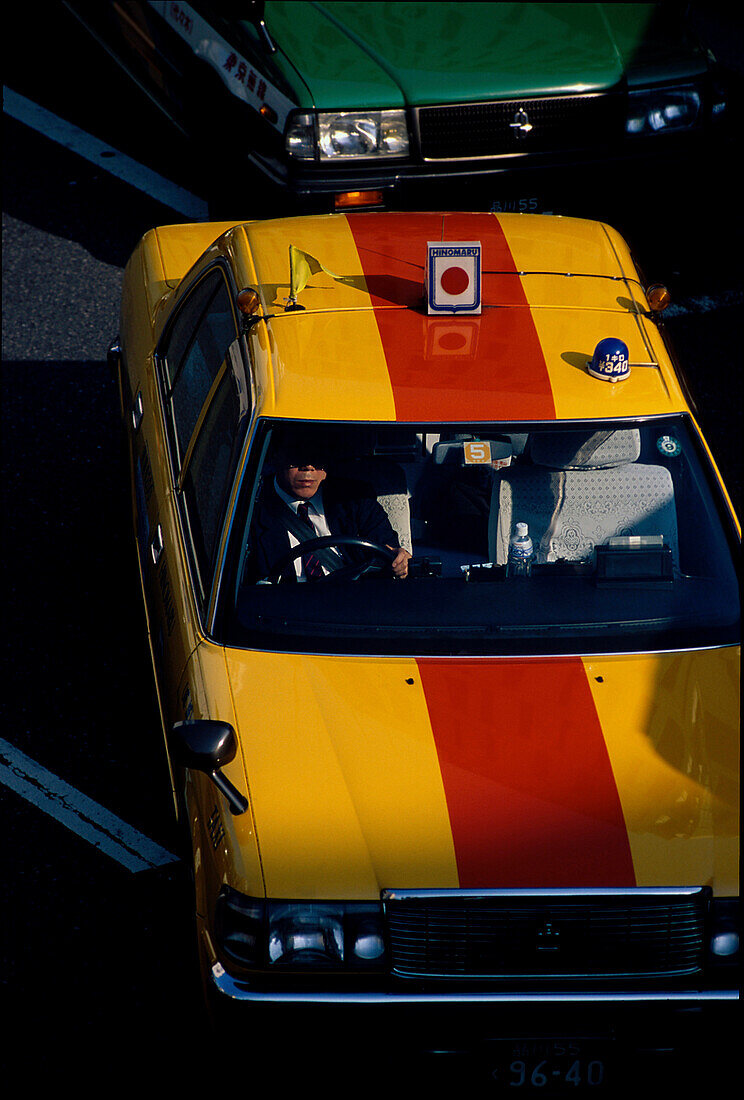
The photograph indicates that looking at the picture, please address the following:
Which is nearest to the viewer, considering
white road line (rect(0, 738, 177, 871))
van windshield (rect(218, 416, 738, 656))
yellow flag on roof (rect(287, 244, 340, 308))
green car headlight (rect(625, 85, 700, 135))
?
van windshield (rect(218, 416, 738, 656))

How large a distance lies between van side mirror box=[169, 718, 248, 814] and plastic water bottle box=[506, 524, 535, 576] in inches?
41.7

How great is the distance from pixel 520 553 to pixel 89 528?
8.74ft

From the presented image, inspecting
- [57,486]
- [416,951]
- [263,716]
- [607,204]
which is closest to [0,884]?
[263,716]

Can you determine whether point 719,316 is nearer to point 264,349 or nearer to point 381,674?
point 264,349

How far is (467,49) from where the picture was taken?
272 inches

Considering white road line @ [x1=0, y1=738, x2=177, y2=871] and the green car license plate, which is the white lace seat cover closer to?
the green car license plate

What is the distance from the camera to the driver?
390 centimetres

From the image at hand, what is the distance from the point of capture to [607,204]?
6988 millimetres

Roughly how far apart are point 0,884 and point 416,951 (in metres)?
1.77

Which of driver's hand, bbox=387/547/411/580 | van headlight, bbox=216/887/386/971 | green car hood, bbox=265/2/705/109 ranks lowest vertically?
van headlight, bbox=216/887/386/971

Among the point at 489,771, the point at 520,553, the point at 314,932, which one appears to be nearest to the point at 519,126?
the point at 520,553

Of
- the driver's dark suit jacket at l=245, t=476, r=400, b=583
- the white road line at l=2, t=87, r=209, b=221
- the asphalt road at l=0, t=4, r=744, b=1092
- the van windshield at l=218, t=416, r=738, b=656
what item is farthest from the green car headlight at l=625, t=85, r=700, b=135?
the driver's dark suit jacket at l=245, t=476, r=400, b=583

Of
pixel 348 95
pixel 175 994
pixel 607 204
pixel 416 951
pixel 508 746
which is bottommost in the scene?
pixel 175 994

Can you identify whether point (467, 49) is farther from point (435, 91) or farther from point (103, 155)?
point (103, 155)
